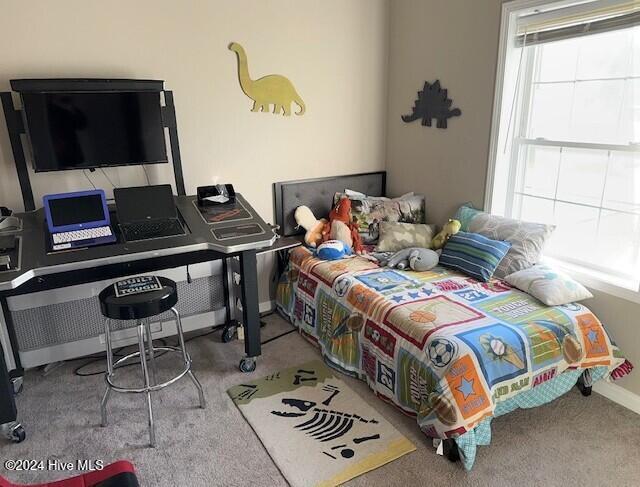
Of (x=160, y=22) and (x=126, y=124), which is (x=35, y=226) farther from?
(x=160, y=22)

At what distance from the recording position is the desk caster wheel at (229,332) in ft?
10.4

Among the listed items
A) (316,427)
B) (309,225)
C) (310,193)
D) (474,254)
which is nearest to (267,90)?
(310,193)

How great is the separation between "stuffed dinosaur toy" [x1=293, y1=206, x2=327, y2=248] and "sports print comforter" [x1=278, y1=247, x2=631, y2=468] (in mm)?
406

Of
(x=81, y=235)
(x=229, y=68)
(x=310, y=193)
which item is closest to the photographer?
(x=81, y=235)

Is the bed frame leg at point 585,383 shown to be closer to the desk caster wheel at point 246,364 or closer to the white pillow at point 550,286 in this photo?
the white pillow at point 550,286

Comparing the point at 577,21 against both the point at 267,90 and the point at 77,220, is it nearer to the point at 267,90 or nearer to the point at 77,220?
the point at 267,90

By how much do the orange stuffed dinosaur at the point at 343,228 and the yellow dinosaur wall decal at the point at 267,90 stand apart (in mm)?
736

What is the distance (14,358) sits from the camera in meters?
2.74

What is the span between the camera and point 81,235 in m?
2.36

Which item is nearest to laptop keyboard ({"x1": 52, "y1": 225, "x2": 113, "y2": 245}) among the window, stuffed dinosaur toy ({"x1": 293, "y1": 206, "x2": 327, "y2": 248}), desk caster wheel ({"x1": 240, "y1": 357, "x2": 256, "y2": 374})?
desk caster wheel ({"x1": 240, "y1": 357, "x2": 256, "y2": 374})

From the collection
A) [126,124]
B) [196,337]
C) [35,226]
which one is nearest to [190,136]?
[126,124]

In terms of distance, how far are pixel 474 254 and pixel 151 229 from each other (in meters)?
1.81

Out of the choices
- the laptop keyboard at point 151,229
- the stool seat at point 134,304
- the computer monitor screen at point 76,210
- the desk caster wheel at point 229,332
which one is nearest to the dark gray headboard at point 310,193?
the desk caster wheel at point 229,332

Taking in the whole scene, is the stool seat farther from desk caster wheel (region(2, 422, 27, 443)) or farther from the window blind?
the window blind
